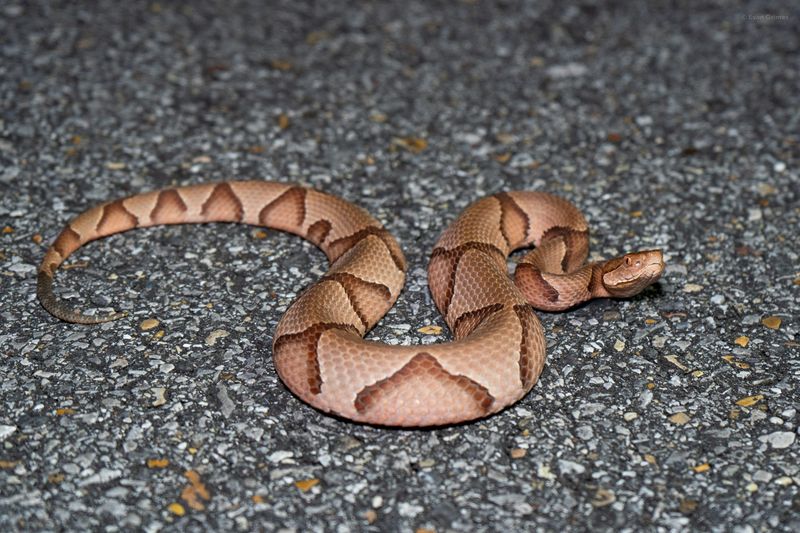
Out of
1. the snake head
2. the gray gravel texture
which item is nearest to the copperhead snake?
the snake head

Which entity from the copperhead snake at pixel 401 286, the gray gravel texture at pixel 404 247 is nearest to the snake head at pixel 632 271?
the copperhead snake at pixel 401 286

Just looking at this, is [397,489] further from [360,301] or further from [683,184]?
[683,184]

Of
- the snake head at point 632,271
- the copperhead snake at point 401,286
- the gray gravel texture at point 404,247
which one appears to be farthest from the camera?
the snake head at point 632,271

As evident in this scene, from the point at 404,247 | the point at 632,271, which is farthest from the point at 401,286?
the point at 632,271

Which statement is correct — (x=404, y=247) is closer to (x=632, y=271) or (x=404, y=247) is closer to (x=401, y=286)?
(x=401, y=286)

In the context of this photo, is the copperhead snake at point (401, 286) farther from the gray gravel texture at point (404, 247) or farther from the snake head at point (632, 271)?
the gray gravel texture at point (404, 247)

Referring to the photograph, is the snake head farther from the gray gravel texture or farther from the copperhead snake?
the gray gravel texture
